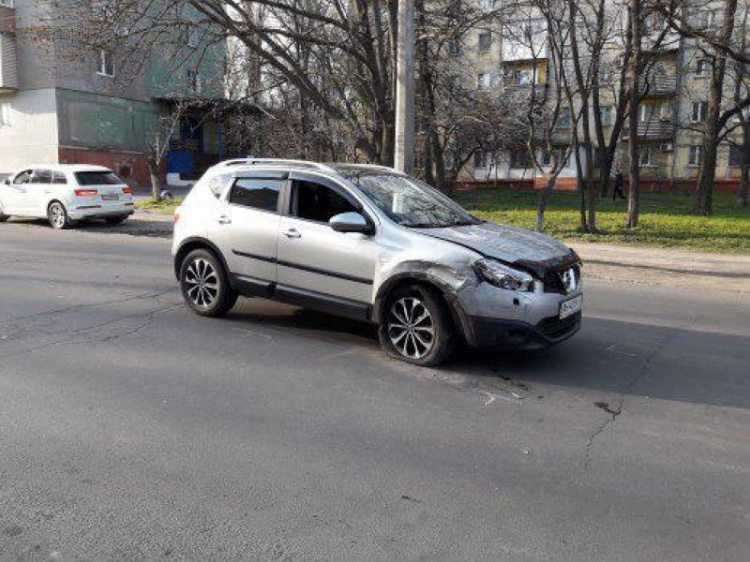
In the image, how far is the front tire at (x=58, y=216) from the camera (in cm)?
1658

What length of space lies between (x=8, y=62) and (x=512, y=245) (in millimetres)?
32353

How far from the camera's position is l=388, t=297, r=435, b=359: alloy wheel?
5570 millimetres

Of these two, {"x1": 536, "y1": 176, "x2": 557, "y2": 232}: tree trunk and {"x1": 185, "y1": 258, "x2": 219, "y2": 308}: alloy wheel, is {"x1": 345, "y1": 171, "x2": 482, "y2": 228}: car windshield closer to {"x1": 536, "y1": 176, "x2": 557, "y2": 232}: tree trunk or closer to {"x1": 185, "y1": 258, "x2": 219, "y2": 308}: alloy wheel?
{"x1": 185, "y1": 258, "x2": 219, "y2": 308}: alloy wheel

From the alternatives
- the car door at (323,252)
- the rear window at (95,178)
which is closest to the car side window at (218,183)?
the car door at (323,252)

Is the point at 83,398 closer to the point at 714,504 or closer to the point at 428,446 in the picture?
the point at 428,446

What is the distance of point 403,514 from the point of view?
332 centimetres

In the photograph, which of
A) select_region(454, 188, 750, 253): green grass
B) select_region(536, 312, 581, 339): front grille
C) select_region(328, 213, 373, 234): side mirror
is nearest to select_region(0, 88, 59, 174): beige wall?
select_region(454, 188, 750, 253): green grass

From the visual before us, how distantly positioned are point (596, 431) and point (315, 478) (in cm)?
194

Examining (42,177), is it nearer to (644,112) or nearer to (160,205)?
(160,205)

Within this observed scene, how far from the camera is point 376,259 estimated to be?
5785 mm

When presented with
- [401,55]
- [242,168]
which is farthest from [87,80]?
[242,168]

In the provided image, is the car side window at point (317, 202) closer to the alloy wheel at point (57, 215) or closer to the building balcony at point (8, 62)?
the alloy wheel at point (57, 215)

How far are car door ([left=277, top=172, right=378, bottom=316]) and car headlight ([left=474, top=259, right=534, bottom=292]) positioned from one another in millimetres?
1011

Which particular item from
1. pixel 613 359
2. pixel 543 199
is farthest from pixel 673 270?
pixel 613 359
